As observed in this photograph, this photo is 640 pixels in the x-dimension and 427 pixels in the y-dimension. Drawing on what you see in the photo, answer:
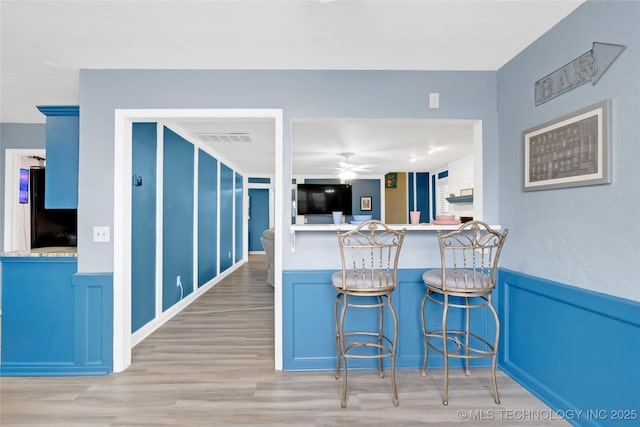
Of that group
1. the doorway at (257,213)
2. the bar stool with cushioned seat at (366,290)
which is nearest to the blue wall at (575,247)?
the bar stool with cushioned seat at (366,290)

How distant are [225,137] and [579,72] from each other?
3830mm

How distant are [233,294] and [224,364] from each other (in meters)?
2.29

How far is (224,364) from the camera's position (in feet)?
8.33

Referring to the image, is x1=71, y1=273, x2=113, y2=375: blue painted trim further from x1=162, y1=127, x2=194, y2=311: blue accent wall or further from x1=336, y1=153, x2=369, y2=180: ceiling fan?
x1=336, y1=153, x2=369, y2=180: ceiling fan

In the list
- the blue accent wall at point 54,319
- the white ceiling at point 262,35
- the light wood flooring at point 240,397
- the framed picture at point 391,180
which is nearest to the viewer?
the white ceiling at point 262,35

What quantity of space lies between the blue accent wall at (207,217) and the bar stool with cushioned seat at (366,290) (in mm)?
3041

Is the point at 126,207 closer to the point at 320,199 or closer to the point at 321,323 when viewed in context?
the point at 321,323

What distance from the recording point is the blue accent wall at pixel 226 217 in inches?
233

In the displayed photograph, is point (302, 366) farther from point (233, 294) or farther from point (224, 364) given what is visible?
point (233, 294)

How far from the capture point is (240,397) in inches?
82.1

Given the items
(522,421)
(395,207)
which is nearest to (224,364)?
(522,421)

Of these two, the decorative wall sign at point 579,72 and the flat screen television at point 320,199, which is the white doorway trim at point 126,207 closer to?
the decorative wall sign at point 579,72

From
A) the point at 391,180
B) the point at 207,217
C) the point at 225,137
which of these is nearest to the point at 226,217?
the point at 207,217

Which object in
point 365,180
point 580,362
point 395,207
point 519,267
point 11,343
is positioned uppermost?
point 365,180
